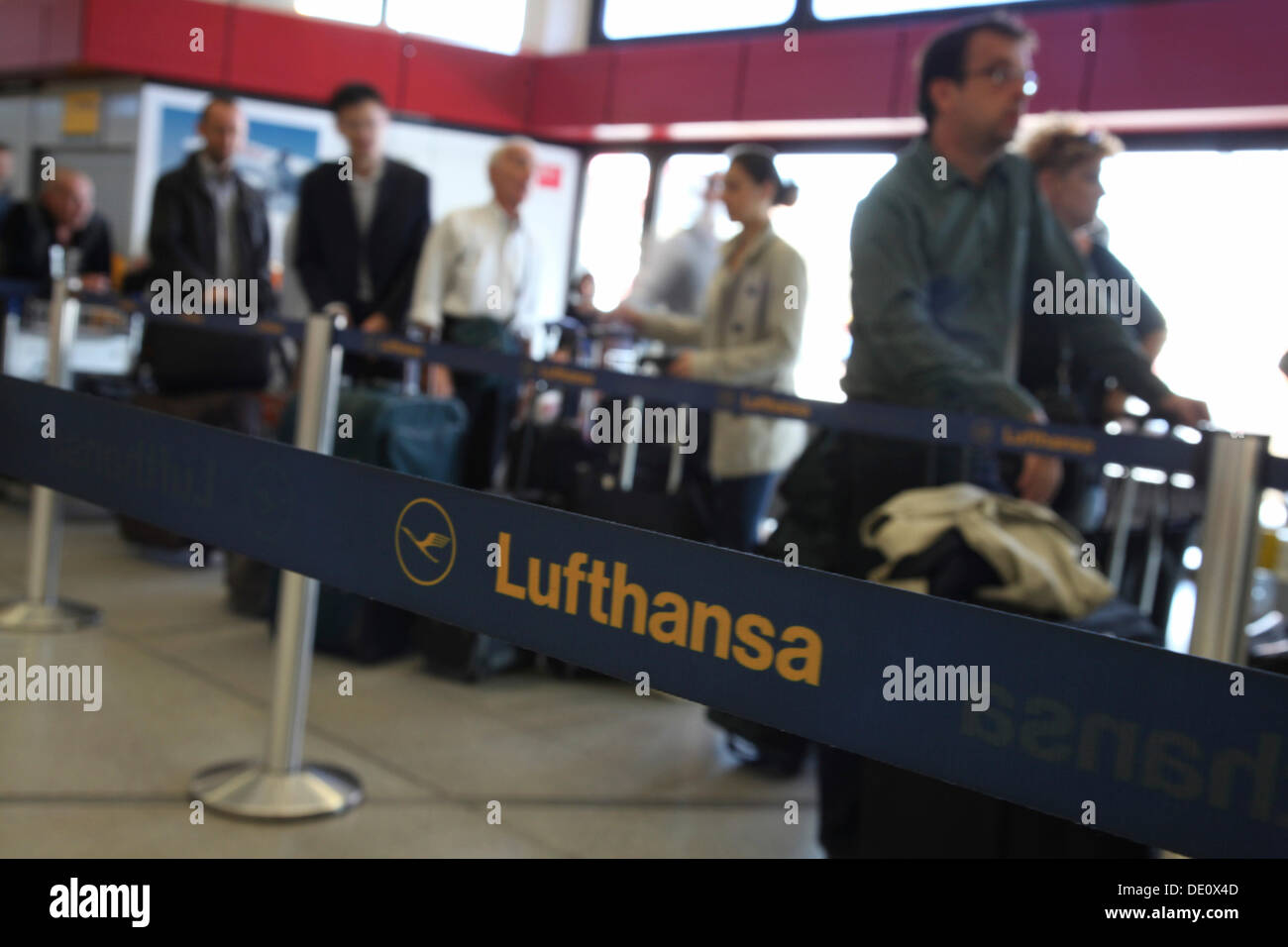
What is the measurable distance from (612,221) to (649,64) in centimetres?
176

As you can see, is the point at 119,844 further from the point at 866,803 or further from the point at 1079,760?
the point at 1079,760

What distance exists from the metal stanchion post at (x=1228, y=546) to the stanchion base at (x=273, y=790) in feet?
5.73

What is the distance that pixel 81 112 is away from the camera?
36.6 ft

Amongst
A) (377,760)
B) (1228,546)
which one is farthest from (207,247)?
Result: (1228,546)

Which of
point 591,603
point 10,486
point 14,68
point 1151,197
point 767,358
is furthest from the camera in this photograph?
point 14,68

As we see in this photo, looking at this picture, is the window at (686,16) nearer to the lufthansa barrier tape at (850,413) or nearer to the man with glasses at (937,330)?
the lufthansa barrier tape at (850,413)

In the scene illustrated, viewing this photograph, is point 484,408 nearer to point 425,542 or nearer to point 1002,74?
point 1002,74

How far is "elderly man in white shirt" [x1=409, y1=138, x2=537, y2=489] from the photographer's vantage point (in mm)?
4500

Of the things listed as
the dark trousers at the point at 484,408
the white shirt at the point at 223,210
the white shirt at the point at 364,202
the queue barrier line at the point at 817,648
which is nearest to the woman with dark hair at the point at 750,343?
the dark trousers at the point at 484,408

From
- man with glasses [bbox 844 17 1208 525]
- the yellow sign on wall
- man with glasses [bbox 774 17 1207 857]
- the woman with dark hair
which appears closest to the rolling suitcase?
the woman with dark hair

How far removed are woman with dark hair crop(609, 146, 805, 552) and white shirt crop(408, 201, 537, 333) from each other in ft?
3.58
